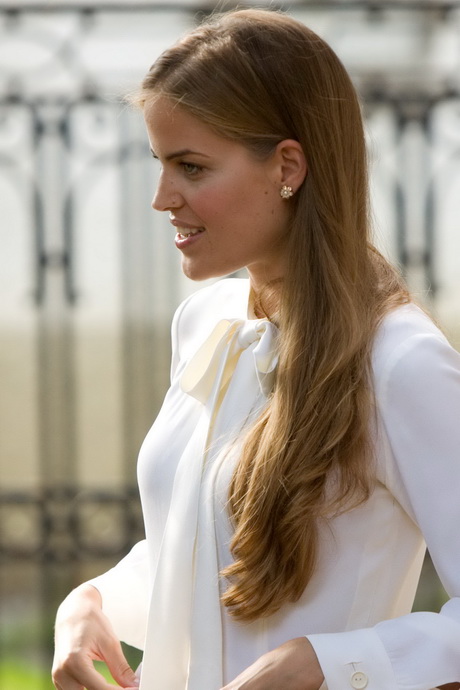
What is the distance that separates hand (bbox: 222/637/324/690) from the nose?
0.57 meters

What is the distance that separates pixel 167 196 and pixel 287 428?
35 centimetres

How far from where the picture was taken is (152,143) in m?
1.50

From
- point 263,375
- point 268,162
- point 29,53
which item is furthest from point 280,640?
point 29,53

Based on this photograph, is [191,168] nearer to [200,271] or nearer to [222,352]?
[200,271]

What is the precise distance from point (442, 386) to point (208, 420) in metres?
0.35

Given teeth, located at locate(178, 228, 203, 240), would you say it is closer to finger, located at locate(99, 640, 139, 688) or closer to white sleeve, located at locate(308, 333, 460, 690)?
white sleeve, located at locate(308, 333, 460, 690)

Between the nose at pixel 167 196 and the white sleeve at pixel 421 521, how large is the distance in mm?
364

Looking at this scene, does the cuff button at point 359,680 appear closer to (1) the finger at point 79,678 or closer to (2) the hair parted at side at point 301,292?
(2) the hair parted at side at point 301,292

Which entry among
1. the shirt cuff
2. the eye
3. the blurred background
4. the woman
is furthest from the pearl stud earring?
the blurred background

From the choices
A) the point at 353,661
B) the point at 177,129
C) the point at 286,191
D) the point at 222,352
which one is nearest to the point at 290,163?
the point at 286,191

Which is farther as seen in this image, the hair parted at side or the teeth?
the teeth

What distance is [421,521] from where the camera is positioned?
1.32m

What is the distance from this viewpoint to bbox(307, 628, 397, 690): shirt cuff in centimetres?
129

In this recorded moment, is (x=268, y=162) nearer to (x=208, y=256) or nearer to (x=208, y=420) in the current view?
(x=208, y=256)
